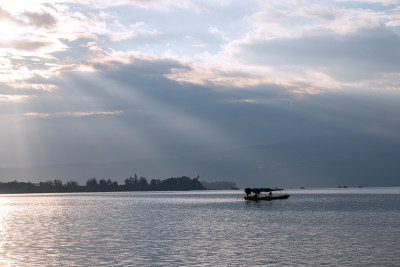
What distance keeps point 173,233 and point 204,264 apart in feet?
105

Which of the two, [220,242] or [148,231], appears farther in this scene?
[148,231]

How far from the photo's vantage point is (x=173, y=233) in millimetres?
80562

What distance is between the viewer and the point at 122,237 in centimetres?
7506

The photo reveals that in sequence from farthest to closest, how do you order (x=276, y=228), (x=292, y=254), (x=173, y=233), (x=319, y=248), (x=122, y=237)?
(x=276, y=228) → (x=173, y=233) → (x=122, y=237) → (x=319, y=248) → (x=292, y=254)

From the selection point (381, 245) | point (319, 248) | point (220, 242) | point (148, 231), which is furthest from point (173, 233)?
point (381, 245)

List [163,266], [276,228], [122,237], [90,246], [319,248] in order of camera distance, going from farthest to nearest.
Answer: [276,228]
[122,237]
[90,246]
[319,248]
[163,266]

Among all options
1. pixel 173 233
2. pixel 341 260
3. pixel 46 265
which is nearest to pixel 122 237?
pixel 173 233

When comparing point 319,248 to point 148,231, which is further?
point 148,231

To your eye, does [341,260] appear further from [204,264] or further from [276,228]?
[276,228]

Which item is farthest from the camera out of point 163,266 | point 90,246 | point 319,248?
point 90,246

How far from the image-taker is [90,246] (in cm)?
6425

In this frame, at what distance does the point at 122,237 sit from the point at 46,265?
25.7 m

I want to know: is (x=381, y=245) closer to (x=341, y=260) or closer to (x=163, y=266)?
(x=341, y=260)

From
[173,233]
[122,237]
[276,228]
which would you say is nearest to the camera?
[122,237]
